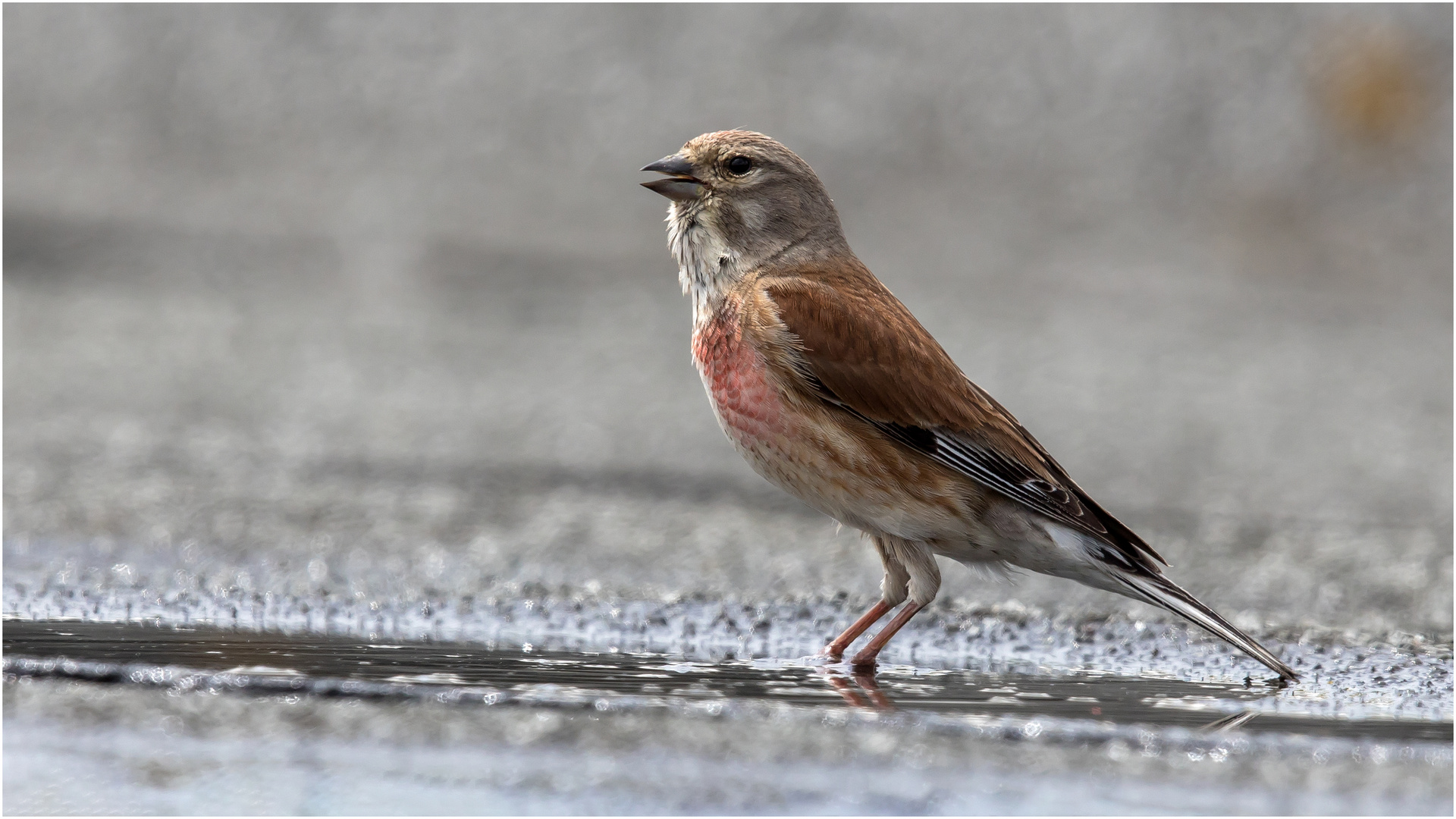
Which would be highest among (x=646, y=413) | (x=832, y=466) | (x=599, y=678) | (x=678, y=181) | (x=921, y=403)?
(x=678, y=181)

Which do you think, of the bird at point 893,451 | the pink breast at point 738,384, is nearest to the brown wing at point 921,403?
the bird at point 893,451

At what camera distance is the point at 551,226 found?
565 inches

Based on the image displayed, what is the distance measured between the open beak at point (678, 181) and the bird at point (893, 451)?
29 centimetres

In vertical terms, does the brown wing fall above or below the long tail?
above

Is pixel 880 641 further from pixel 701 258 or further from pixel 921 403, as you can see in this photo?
pixel 701 258

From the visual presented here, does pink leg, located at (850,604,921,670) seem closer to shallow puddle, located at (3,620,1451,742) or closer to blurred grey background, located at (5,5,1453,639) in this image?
shallow puddle, located at (3,620,1451,742)

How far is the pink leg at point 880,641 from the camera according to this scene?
4.53 m

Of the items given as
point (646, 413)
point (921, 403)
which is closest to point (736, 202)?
point (921, 403)

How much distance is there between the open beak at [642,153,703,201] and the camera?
16.4 ft

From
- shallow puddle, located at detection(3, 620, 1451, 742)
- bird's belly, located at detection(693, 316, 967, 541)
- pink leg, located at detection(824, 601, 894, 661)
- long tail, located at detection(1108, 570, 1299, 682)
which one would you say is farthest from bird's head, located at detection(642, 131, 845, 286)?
long tail, located at detection(1108, 570, 1299, 682)

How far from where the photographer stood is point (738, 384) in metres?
4.62

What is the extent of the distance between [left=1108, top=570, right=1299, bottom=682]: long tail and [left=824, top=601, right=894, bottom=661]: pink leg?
0.62 metres

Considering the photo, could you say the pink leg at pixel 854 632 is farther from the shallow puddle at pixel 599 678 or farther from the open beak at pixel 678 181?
the open beak at pixel 678 181

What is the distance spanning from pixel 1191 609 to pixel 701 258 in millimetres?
1641
